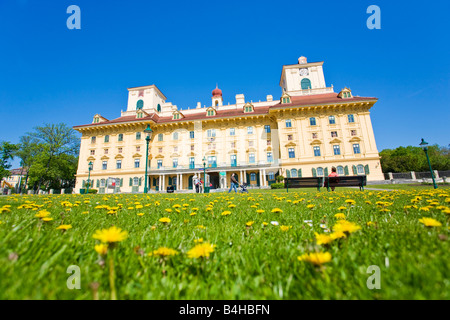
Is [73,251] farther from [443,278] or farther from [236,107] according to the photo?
[236,107]

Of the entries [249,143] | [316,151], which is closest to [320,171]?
[316,151]

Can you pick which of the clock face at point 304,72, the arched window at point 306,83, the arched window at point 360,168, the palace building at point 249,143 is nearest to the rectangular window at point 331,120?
the palace building at point 249,143

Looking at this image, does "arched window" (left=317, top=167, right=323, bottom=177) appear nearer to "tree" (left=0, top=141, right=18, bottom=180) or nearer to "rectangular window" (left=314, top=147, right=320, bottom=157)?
"rectangular window" (left=314, top=147, right=320, bottom=157)

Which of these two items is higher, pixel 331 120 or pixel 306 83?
pixel 306 83

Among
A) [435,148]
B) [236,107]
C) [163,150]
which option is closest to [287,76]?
[236,107]

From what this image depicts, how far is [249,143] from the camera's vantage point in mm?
33688

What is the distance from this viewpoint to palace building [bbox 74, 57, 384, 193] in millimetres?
29750

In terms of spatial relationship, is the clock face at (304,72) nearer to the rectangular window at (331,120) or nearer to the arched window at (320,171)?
the rectangular window at (331,120)

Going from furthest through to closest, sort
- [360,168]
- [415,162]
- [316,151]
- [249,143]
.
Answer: [415,162] → [249,143] → [316,151] → [360,168]

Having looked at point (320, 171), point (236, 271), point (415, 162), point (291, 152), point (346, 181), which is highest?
point (291, 152)

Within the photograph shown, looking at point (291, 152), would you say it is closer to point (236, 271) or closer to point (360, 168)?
point (360, 168)

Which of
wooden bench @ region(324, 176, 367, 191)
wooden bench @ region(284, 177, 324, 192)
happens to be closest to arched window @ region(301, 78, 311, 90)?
wooden bench @ region(284, 177, 324, 192)
